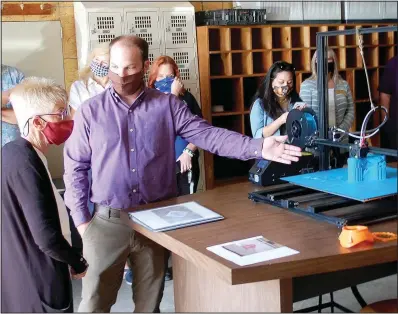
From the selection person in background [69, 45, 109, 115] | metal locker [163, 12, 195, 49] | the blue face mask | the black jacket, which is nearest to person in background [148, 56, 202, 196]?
the blue face mask

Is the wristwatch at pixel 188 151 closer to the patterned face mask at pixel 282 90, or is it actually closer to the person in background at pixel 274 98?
the person in background at pixel 274 98

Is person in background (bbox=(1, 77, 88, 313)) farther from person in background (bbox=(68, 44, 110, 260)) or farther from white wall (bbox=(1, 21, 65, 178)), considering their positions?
white wall (bbox=(1, 21, 65, 178))

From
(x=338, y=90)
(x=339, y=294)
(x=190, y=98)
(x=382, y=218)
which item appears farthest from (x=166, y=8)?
(x=382, y=218)

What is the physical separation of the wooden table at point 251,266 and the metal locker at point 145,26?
A: 2760 mm

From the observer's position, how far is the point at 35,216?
183 cm

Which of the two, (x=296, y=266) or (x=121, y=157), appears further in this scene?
(x=121, y=157)

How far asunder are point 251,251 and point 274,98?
206 cm

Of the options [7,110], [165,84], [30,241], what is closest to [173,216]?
[30,241]

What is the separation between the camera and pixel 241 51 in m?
5.51

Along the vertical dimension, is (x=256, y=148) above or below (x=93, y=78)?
below

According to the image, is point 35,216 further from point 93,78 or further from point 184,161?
point 184,161

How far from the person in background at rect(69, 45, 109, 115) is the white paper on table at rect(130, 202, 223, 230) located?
55.1 inches

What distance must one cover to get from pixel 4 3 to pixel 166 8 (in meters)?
1.31

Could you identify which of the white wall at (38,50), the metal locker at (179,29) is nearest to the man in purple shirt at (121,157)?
the white wall at (38,50)
